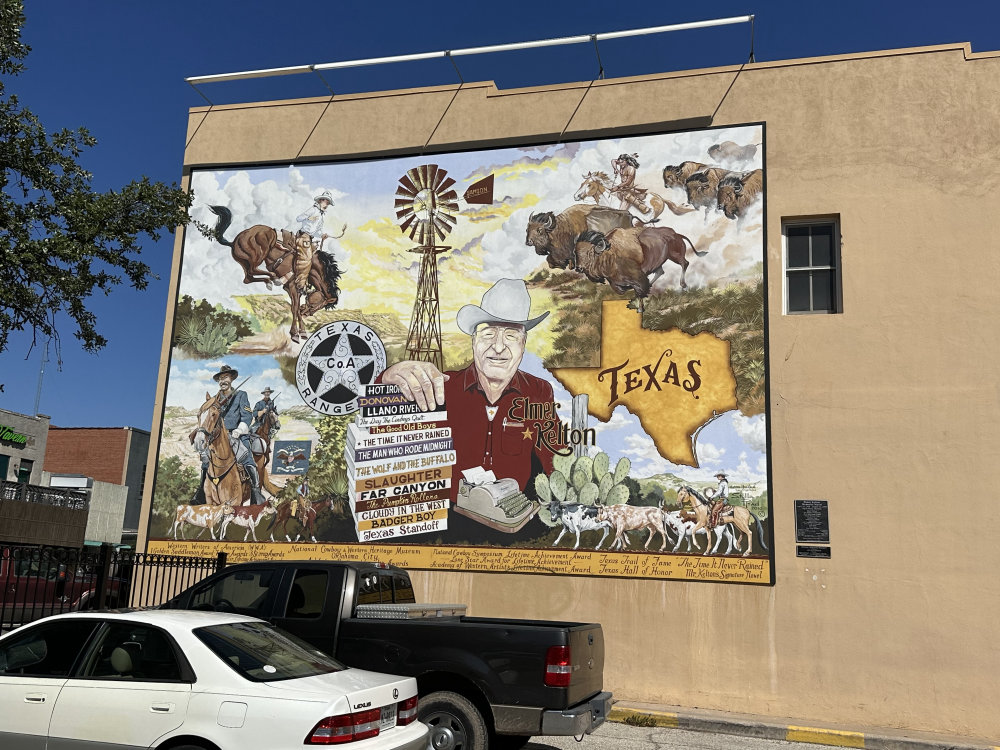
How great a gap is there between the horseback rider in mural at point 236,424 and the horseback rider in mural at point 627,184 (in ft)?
24.4

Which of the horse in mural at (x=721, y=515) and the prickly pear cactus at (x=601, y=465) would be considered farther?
the prickly pear cactus at (x=601, y=465)

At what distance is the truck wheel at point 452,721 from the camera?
7480mm

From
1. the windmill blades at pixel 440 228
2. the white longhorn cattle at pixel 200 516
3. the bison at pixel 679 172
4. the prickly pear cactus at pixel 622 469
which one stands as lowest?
the white longhorn cattle at pixel 200 516

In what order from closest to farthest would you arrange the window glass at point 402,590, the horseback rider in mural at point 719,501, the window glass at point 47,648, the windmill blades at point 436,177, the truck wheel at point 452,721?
1. the window glass at point 47,648
2. the truck wheel at point 452,721
3. the window glass at point 402,590
4. the horseback rider in mural at point 719,501
5. the windmill blades at point 436,177

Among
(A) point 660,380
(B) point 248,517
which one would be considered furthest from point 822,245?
(B) point 248,517

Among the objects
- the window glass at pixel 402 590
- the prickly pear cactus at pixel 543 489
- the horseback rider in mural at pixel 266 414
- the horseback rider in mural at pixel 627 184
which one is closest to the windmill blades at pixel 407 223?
the horseback rider in mural at pixel 627 184

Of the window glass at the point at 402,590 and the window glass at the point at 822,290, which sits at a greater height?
the window glass at the point at 822,290

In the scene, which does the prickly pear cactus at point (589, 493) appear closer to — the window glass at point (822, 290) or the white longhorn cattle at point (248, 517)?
the window glass at point (822, 290)

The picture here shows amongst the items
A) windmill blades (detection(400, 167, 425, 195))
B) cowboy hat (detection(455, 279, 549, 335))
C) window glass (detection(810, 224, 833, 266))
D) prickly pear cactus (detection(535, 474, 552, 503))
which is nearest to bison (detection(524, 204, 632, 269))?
cowboy hat (detection(455, 279, 549, 335))

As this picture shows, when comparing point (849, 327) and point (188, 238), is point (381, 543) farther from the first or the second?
point (849, 327)

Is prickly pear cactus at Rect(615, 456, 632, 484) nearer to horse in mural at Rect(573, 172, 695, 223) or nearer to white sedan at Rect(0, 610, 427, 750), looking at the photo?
horse in mural at Rect(573, 172, 695, 223)

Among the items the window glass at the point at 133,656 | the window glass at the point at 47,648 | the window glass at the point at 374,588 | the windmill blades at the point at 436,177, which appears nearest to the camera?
the window glass at the point at 133,656

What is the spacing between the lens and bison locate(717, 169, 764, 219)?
13.9 metres

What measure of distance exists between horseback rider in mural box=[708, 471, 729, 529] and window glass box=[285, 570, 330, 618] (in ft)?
21.7
